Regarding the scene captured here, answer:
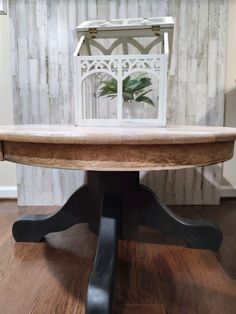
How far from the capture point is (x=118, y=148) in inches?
21.0

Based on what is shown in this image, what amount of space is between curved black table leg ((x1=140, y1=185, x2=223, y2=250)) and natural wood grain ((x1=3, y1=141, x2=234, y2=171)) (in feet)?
1.67

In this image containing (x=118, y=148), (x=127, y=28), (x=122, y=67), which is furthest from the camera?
(x=127, y=28)

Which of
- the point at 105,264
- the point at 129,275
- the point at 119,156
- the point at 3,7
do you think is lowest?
the point at 129,275

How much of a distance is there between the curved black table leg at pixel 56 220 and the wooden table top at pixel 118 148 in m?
0.53

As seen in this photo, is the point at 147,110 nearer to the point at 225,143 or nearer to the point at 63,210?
the point at 63,210

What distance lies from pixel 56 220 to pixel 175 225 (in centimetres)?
45

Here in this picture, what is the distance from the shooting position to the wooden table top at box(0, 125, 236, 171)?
52 cm

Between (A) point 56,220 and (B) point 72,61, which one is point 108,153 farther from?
(B) point 72,61

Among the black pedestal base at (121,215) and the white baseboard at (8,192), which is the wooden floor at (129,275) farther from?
the white baseboard at (8,192)

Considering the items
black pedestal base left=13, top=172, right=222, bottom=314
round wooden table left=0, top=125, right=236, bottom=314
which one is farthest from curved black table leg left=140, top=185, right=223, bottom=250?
round wooden table left=0, top=125, right=236, bottom=314

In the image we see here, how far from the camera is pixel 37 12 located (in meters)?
1.50

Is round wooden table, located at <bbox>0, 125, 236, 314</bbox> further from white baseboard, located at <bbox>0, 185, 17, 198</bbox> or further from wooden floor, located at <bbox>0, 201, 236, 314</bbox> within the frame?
white baseboard, located at <bbox>0, 185, 17, 198</bbox>

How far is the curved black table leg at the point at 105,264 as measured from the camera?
62 centimetres

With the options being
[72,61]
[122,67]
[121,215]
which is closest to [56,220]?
[121,215]
